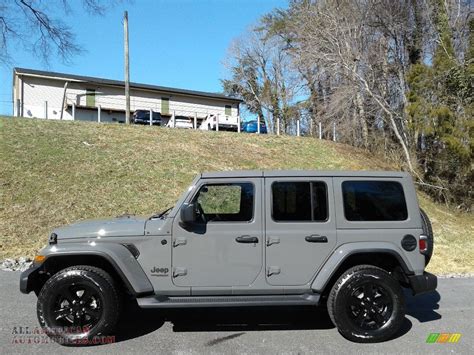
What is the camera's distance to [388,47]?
20.7 metres

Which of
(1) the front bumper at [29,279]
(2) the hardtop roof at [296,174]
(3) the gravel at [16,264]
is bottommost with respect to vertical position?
(3) the gravel at [16,264]

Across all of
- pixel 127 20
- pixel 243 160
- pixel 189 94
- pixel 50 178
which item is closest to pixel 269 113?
pixel 189 94

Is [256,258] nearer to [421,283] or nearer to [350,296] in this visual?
[350,296]

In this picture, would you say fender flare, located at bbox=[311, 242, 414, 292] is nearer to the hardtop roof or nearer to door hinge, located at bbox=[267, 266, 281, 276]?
door hinge, located at bbox=[267, 266, 281, 276]

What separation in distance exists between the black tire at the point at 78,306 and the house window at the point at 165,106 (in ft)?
119

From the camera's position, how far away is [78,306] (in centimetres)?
438

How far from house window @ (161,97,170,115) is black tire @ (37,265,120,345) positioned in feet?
119

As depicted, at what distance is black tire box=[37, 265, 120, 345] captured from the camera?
432 centimetres

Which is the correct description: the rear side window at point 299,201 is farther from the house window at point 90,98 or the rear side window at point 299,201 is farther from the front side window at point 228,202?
the house window at point 90,98

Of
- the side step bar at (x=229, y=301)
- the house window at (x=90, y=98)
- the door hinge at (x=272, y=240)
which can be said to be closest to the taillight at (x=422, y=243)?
the side step bar at (x=229, y=301)

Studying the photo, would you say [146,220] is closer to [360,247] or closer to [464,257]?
[360,247]

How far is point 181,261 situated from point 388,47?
19425 millimetres

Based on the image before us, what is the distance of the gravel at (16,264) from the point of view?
770cm

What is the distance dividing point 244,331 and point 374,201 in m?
2.04
